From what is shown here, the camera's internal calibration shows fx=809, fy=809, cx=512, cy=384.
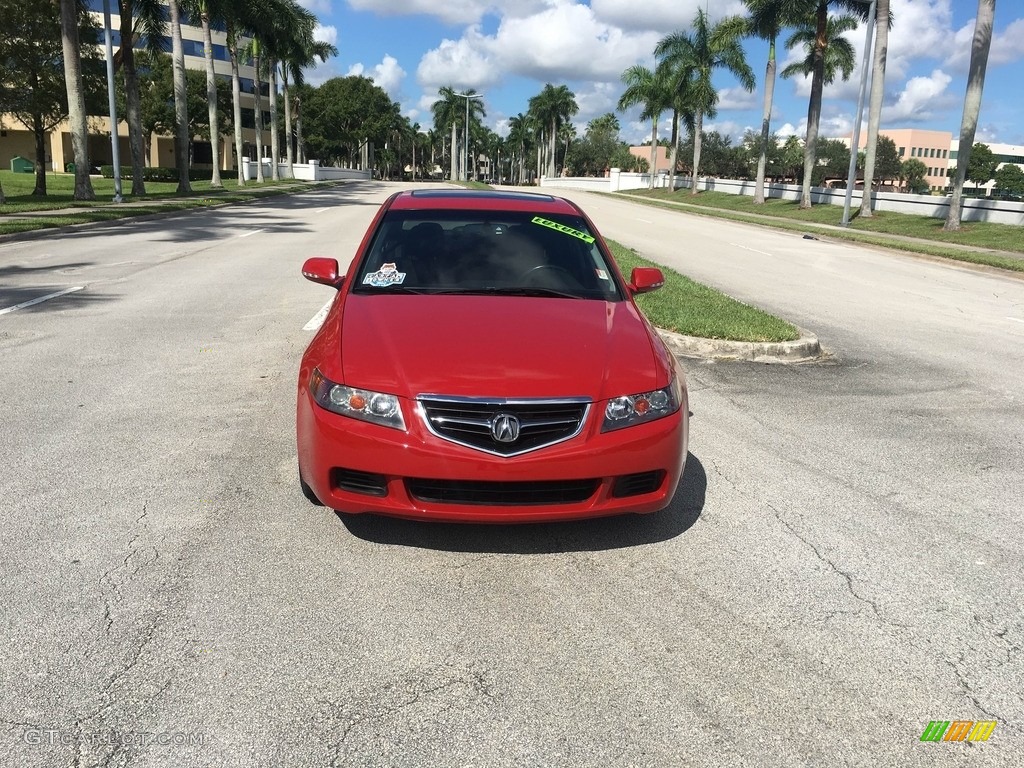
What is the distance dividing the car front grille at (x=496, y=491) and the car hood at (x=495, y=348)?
384 millimetres

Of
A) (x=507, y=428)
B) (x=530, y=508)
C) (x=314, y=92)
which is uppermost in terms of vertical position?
(x=314, y=92)

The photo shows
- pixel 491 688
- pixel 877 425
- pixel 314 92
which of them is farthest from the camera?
pixel 314 92

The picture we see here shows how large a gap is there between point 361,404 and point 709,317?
20.2 ft

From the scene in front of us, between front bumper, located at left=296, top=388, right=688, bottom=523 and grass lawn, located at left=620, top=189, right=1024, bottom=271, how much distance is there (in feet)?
62.2

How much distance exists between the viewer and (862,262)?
19.6 m

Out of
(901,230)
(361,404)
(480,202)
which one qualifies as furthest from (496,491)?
(901,230)

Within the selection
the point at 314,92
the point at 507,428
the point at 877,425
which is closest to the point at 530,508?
the point at 507,428

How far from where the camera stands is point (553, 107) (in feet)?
320

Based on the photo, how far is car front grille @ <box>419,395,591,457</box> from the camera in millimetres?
3391

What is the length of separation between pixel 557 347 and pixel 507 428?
1.99 ft

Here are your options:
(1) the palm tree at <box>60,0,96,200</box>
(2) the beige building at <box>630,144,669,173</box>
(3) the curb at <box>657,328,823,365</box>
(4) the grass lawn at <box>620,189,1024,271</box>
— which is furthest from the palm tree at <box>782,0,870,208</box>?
(2) the beige building at <box>630,144,669,173</box>

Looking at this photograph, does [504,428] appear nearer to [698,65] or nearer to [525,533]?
[525,533]

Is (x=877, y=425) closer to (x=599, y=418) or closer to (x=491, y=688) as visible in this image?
(x=599, y=418)

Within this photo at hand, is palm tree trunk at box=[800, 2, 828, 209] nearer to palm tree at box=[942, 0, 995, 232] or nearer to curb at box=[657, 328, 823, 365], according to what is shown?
palm tree at box=[942, 0, 995, 232]
